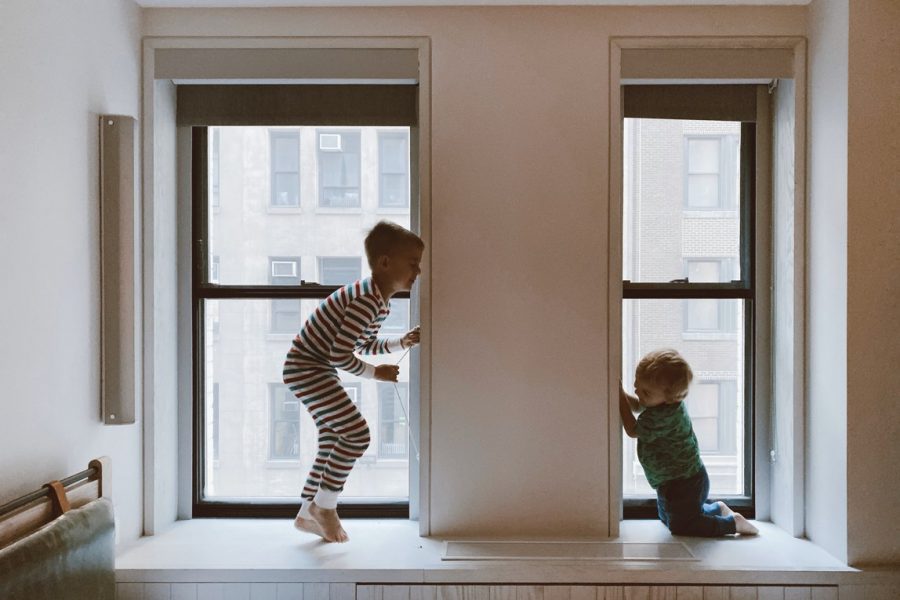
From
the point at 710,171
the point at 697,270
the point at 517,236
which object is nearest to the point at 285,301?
the point at 517,236

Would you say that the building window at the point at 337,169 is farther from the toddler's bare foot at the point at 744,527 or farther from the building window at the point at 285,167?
the toddler's bare foot at the point at 744,527

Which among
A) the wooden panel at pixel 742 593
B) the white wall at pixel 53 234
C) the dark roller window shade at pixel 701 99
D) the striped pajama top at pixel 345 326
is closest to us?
the white wall at pixel 53 234

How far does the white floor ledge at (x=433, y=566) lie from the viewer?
224 cm

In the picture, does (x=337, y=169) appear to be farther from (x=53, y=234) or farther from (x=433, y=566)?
(x=433, y=566)

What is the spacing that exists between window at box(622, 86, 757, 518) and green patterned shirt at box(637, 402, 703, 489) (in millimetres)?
226

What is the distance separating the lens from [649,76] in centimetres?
255

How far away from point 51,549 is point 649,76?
7.14 ft

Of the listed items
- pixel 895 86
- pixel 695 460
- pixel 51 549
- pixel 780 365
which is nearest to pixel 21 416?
pixel 51 549

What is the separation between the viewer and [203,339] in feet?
9.25

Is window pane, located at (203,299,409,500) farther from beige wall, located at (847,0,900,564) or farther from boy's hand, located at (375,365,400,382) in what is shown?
beige wall, located at (847,0,900,564)

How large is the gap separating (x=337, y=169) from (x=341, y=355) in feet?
2.40

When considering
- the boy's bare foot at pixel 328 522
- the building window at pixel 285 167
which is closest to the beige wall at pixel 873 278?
the boy's bare foot at pixel 328 522

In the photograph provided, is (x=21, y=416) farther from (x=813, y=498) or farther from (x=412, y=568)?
(x=813, y=498)

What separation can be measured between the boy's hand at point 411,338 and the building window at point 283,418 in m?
0.51
